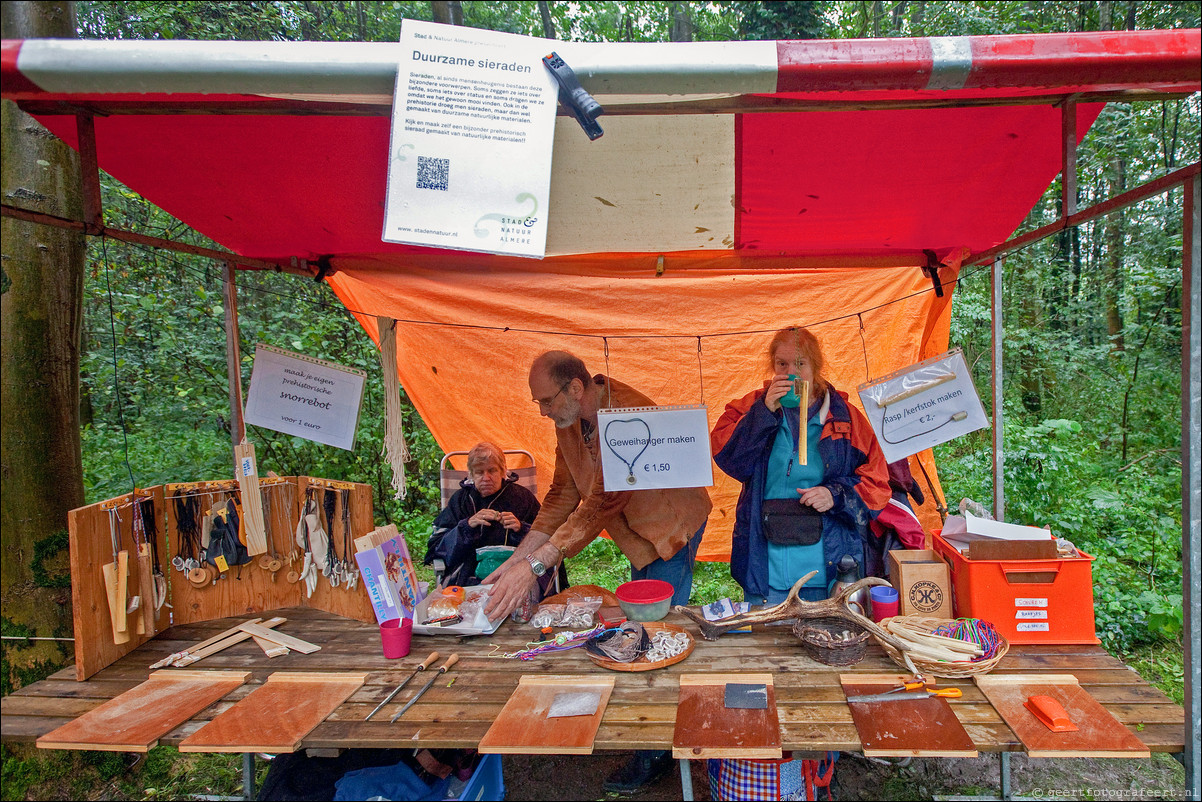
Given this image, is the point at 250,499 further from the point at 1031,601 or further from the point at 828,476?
the point at 1031,601

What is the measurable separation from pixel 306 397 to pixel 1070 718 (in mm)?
2915

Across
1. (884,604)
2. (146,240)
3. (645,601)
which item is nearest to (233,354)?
(146,240)

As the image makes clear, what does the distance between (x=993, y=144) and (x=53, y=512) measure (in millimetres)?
3775

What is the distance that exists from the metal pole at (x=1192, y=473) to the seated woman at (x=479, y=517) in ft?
9.07

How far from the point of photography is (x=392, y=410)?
3.13 meters

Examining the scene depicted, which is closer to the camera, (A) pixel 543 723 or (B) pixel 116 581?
(A) pixel 543 723

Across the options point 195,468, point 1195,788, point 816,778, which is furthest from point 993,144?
point 195,468

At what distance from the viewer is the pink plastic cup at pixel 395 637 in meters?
2.09

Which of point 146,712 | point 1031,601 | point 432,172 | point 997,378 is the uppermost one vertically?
point 432,172

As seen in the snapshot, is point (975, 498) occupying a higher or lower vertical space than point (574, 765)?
higher

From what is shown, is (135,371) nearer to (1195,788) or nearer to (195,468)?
(195,468)

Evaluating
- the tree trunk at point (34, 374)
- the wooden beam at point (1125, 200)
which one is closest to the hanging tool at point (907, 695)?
the wooden beam at point (1125, 200)

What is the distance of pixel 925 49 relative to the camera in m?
1.34

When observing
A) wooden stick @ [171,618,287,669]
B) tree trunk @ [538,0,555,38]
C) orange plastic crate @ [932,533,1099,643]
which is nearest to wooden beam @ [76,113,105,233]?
wooden stick @ [171,618,287,669]
